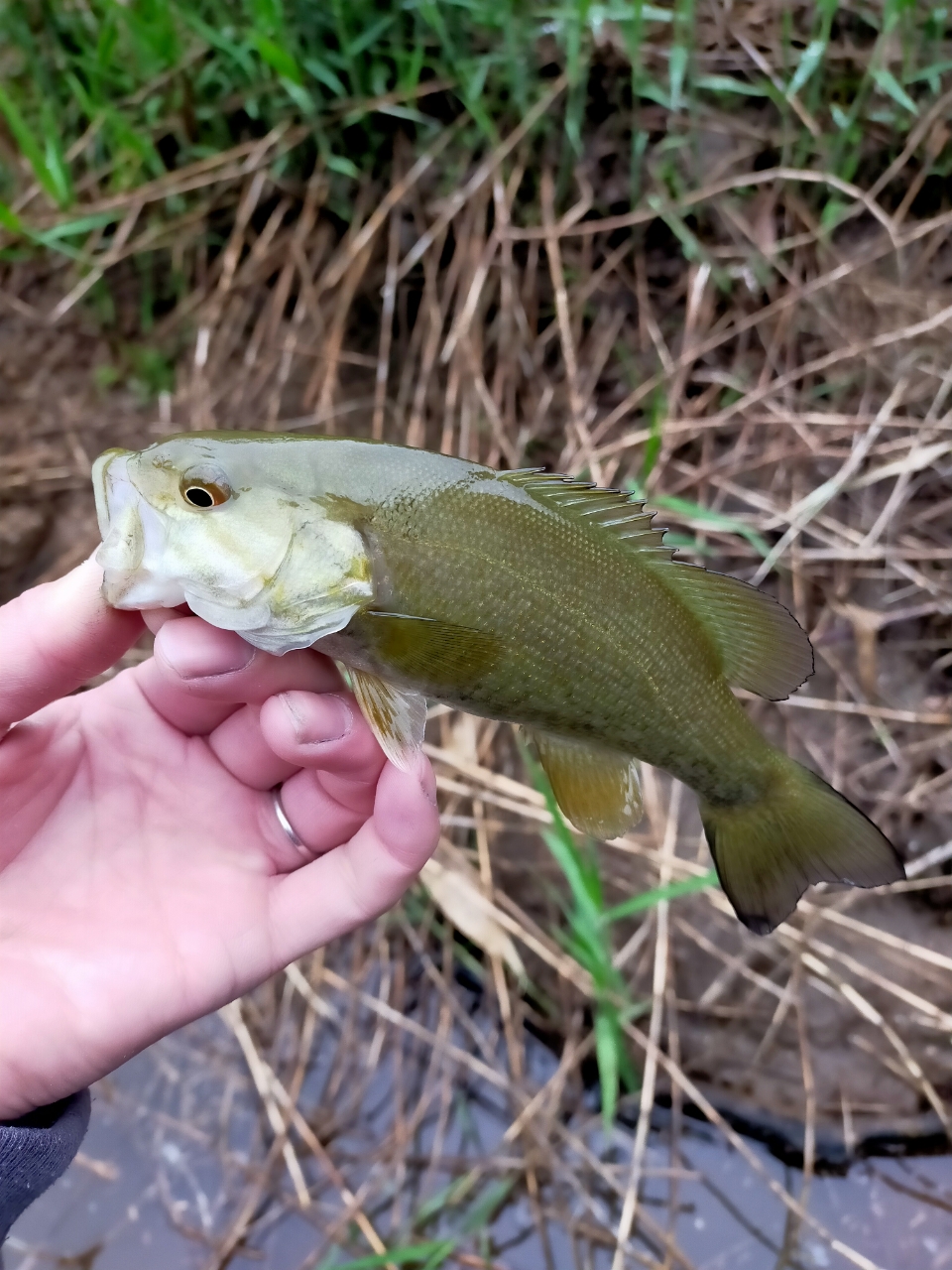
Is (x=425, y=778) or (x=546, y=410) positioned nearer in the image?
(x=425, y=778)

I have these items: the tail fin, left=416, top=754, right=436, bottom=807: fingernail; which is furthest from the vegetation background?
left=416, top=754, right=436, bottom=807: fingernail

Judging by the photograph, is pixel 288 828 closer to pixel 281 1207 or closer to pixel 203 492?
pixel 203 492

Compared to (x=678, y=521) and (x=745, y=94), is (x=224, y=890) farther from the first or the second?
(x=745, y=94)

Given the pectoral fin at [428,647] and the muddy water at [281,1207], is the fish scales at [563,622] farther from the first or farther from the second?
the muddy water at [281,1207]

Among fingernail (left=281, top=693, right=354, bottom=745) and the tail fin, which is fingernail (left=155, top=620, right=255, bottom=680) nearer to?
fingernail (left=281, top=693, right=354, bottom=745)

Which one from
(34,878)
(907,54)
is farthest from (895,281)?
(34,878)

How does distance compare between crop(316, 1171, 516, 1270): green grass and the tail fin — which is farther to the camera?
crop(316, 1171, 516, 1270): green grass

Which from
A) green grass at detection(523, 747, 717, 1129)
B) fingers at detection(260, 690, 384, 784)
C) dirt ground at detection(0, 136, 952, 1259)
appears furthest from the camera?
dirt ground at detection(0, 136, 952, 1259)

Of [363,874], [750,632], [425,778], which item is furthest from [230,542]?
[750,632]
